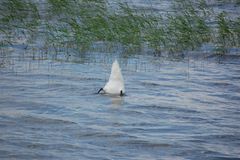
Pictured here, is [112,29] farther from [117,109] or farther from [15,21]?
[117,109]

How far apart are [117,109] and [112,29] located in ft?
21.3

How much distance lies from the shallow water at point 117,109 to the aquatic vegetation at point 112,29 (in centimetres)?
80

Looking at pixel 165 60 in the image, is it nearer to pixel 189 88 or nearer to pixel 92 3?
pixel 189 88

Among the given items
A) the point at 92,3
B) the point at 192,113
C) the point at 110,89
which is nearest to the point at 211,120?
the point at 192,113

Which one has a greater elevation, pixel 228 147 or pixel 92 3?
pixel 92 3

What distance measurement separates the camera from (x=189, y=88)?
14.4 m

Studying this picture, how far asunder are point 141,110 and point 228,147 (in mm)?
2527

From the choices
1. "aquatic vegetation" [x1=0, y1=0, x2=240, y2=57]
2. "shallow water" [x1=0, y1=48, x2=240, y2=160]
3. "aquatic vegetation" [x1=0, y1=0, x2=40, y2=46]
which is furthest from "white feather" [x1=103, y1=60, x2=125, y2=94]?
"aquatic vegetation" [x1=0, y1=0, x2=40, y2=46]

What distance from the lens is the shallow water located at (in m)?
9.64

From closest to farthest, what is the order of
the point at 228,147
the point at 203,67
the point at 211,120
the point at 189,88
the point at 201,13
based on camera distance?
the point at 228,147 < the point at 211,120 < the point at 189,88 < the point at 203,67 < the point at 201,13

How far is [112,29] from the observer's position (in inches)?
718

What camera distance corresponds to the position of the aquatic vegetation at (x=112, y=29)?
1786 cm

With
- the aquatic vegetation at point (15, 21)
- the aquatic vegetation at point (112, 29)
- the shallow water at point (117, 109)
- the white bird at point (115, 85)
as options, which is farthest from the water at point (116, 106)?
the aquatic vegetation at point (112, 29)

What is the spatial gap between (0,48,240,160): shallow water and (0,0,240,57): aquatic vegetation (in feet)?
2.61
